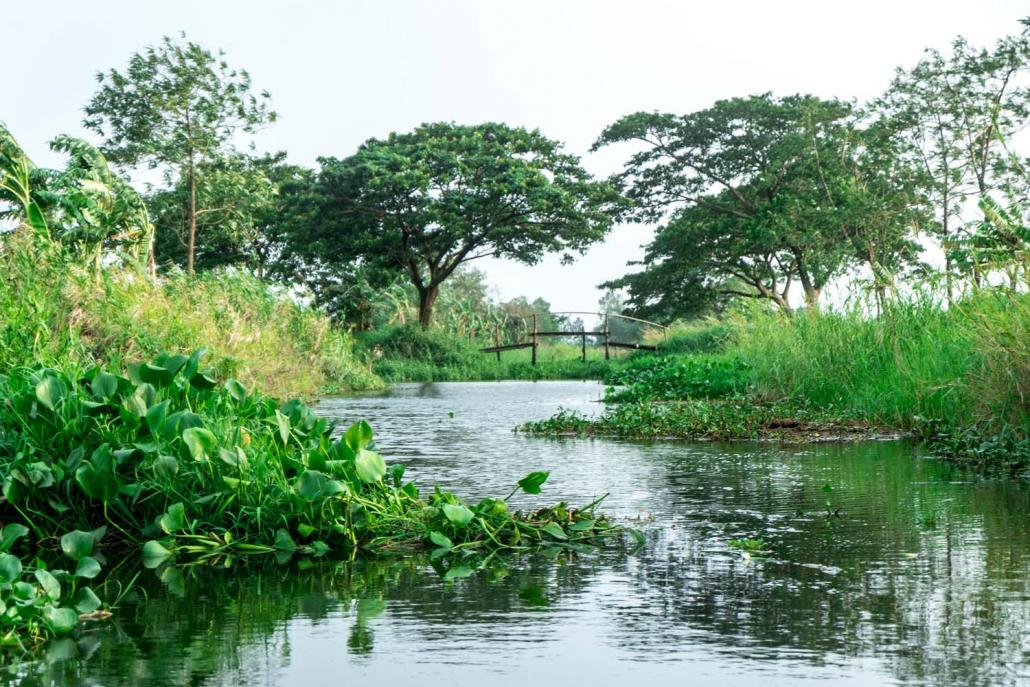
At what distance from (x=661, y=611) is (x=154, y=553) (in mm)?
2438

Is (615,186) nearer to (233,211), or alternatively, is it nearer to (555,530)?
(233,211)

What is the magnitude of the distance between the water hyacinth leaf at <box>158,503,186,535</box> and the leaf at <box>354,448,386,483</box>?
83 cm

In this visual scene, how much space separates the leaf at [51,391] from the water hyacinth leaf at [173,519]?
102cm

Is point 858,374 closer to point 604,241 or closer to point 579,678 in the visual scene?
point 579,678

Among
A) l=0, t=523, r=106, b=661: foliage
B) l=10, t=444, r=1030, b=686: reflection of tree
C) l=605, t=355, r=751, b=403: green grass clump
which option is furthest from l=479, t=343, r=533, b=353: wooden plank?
l=0, t=523, r=106, b=661: foliage

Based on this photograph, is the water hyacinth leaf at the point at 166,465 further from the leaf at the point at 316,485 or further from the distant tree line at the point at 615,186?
the distant tree line at the point at 615,186

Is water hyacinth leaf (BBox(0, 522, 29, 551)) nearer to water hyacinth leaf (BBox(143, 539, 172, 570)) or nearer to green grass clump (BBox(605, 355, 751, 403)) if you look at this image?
water hyacinth leaf (BBox(143, 539, 172, 570))

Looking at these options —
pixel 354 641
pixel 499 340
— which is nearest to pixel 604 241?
pixel 499 340

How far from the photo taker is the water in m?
3.47

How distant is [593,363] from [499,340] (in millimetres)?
8133

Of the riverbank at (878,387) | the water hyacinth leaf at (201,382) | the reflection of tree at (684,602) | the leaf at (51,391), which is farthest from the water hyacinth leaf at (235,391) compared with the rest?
the riverbank at (878,387)

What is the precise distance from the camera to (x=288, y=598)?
4621mm

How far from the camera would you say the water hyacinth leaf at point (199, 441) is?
18.1 feet

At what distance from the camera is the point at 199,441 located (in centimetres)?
557
